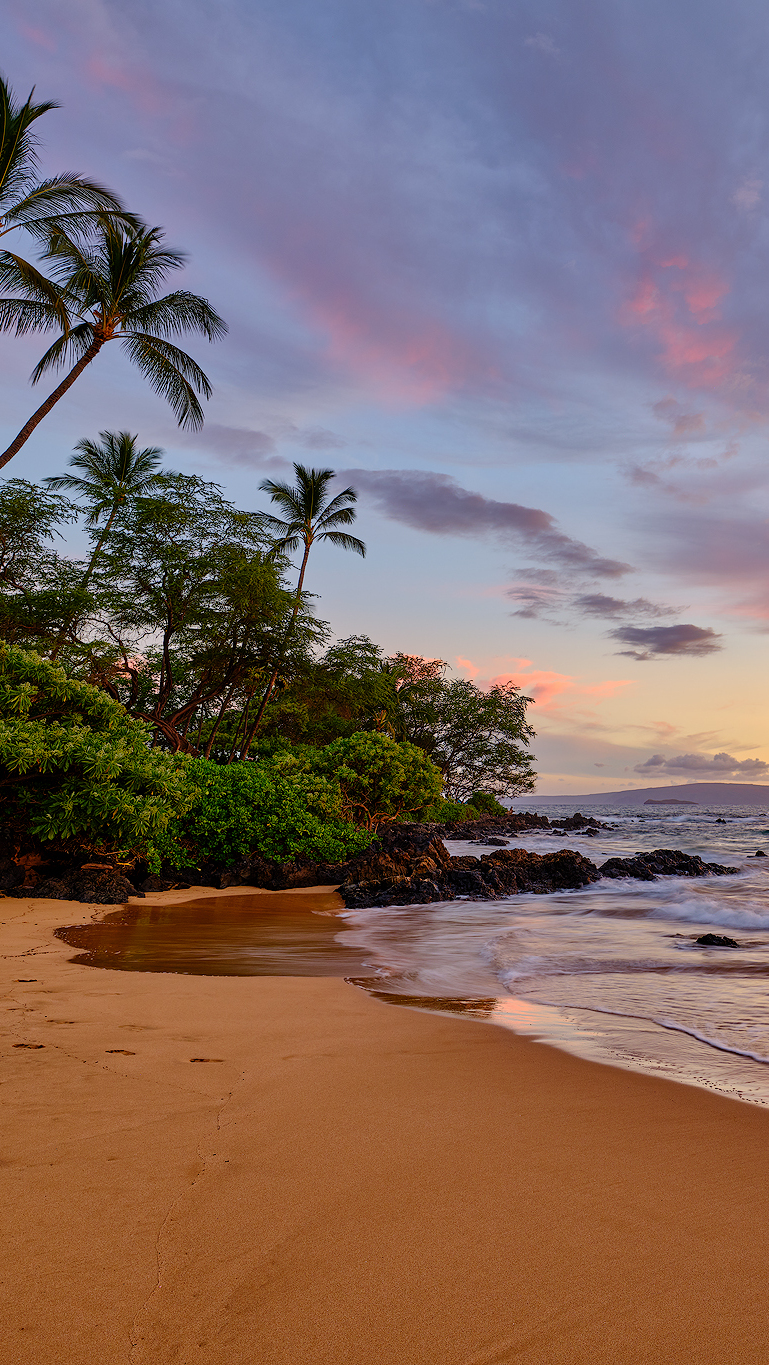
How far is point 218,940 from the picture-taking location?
7430 millimetres

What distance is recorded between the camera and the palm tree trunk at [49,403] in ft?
52.9

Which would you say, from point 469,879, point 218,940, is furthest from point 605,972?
point 469,879

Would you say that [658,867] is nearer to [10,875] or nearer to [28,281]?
[10,875]

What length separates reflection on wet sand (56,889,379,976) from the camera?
20.0ft

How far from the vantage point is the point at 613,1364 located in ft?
5.33

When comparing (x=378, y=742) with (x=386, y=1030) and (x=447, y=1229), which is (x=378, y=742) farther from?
(x=447, y=1229)

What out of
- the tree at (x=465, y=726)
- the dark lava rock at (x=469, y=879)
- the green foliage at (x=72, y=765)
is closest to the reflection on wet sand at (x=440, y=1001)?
the green foliage at (x=72, y=765)

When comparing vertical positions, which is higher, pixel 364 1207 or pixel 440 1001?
pixel 364 1207

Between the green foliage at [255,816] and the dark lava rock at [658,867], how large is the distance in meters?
6.54

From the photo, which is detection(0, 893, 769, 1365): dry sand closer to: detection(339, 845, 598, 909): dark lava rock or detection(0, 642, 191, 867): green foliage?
detection(0, 642, 191, 867): green foliage

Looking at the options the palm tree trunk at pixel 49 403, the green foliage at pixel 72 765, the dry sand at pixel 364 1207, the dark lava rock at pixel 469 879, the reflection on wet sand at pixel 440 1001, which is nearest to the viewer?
the dry sand at pixel 364 1207

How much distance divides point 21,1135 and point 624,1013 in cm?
402

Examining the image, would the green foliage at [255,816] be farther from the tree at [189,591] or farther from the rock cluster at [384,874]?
the tree at [189,591]

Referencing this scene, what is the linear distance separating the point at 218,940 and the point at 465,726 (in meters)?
36.3
